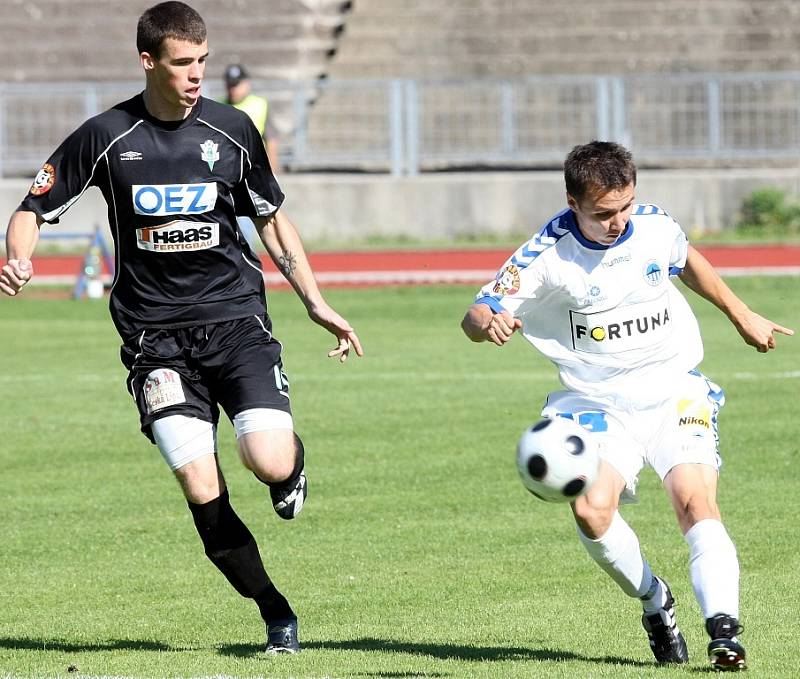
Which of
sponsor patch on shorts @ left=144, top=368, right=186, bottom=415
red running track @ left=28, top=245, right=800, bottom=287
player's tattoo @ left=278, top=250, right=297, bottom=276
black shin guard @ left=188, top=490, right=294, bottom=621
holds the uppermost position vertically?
player's tattoo @ left=278, top=250, right=297, bottom=276

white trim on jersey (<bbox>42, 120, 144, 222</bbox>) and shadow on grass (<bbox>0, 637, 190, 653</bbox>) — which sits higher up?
white trim on jersey (<bbox>42, 120, 144, 222</bbox>)

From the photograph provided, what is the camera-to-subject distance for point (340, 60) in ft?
98.4

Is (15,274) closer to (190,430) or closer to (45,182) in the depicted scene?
(45,182)

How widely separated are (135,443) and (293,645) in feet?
16.0

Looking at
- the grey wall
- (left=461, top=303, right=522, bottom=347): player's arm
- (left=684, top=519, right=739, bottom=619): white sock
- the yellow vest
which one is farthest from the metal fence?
(left=684, top=519, right=739, bottom=619): white sock

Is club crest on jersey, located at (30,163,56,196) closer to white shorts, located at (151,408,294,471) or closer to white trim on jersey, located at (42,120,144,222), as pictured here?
white trim on jersey, located at (42,120,144,222)

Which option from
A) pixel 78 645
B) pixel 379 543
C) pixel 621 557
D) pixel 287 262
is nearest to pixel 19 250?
pixel 287 262

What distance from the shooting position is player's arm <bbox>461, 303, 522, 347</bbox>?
5.23 meters

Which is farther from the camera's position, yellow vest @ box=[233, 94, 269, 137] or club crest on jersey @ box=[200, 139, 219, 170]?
yellow vest @ box=[233, 94, 269, 137]

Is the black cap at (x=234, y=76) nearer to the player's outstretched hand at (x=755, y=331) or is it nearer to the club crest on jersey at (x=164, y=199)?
the club crest on jersey at (x=164, y=199)

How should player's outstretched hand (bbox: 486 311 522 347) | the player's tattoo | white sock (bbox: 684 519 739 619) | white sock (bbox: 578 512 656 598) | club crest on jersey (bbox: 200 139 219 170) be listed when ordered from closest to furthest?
white sock (bbox: 684 519 739 619), player's outstretched hand (bbox: 486 311 522 347), white sock (bbox: 578 512 656 598), club crest on jersey (bbox: 200 139 219 170), the player's tattoo

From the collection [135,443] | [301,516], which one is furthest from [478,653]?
[135,443]

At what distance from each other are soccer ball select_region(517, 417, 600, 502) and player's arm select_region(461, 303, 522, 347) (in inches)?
12.9

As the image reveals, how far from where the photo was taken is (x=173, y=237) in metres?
5.78
